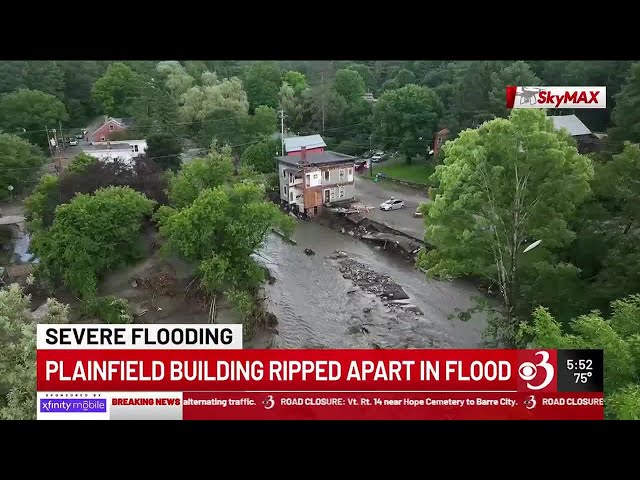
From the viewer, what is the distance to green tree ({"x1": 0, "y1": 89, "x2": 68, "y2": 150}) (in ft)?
41.8

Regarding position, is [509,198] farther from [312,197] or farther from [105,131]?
[105,131]

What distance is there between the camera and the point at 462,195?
552 centimetres

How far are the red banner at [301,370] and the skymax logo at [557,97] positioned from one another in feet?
7.97

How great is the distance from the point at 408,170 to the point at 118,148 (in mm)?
7282

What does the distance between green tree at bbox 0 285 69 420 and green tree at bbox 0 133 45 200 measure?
6.14 m

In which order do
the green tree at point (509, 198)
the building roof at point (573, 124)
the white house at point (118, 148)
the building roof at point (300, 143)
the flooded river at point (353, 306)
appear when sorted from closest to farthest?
the green tree at point (509, 198)
the flooded river at point (353, 306)
the building roof at point (573, 124)
the white house at point (118, 148)
the building roof at point (300, 143)

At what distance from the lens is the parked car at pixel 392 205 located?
38.5ft

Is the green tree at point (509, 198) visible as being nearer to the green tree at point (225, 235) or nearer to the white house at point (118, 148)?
the green tree at point (225, 235)

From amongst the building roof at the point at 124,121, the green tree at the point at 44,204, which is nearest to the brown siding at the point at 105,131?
the building roof at the point at 124,121

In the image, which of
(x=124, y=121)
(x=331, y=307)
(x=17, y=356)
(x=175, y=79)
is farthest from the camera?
(x=175, y=79)

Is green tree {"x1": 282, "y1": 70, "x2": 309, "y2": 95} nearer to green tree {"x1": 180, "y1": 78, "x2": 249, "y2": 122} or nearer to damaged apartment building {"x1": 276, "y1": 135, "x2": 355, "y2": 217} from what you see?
green tree {"x1": 180, "y1": 78, "x2": 249, "y2": 122}

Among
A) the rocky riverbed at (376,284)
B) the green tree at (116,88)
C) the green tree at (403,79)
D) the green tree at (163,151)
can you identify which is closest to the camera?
the rocky riverbed at (376,284)

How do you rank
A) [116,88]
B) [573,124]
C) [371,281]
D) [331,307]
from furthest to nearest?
1. [116,88]
2. [573,124]
3. [371,281]
4. [331,307]

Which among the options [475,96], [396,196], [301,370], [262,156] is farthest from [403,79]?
[301,370]
